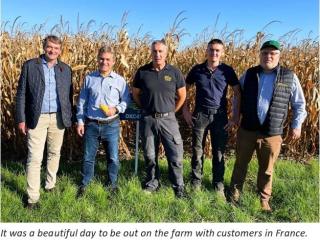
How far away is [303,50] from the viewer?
25.4ft

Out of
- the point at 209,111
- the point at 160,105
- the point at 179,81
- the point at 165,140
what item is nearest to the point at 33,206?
the point at 165,140

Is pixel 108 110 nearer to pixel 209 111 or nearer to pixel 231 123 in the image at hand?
pixel 209 111

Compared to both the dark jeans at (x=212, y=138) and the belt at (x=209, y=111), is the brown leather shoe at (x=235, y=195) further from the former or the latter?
the belt at (x=209, y=111)

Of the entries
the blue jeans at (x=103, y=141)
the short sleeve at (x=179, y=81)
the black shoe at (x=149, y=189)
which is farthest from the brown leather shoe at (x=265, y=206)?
the blue jeans at (x=103, y=141)

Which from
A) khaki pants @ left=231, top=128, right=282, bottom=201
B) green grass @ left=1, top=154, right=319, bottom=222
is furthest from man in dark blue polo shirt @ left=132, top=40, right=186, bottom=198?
khaki pants @ left=231, top=128, right=282, bottom=201

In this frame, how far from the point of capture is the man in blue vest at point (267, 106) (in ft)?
16.3

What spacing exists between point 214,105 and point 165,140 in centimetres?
78

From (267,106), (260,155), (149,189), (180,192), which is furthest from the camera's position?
(149,189)

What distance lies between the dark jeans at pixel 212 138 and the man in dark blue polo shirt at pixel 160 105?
26cm

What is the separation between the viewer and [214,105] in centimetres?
540

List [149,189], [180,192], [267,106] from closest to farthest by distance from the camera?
[267,106], [180,192], [149,189]
